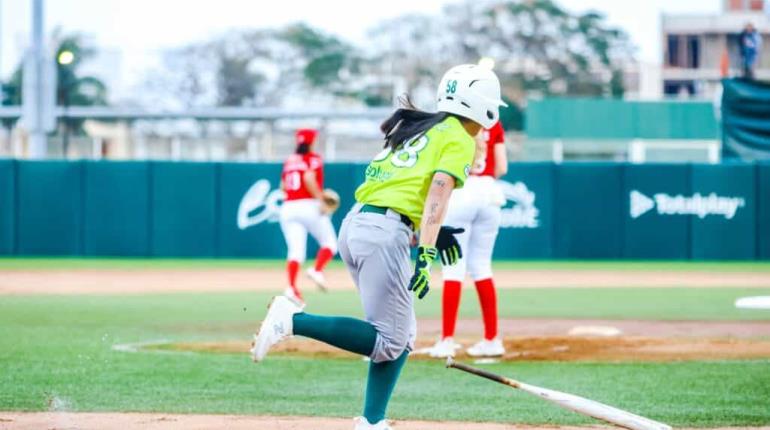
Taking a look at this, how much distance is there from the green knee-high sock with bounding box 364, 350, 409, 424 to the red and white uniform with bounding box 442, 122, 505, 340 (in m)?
3.83

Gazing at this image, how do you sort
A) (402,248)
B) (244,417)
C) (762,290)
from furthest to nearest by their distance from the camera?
(762,290), (244,417), (402,248)

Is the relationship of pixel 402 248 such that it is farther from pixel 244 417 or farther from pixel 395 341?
pixel 244 417

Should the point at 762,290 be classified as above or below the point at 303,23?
below

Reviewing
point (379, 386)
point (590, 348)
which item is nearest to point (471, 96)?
point (379, 386)

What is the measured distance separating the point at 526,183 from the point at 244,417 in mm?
19053

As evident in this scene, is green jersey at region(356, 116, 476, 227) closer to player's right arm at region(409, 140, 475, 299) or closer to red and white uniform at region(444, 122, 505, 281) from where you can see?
player's right arm at region(409, 140, 475, 299)

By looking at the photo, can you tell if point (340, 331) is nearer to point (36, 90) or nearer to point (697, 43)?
point (36, 90)

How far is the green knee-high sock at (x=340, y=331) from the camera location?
683 centimetres

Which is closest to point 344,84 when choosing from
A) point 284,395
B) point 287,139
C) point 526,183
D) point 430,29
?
point 430,29

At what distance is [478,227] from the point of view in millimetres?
11008

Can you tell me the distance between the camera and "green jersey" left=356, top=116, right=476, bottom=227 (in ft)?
22.1

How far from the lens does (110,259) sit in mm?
26438

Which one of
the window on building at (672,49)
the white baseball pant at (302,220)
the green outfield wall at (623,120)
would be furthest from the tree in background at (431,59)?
the white baseball pant at (302,220)

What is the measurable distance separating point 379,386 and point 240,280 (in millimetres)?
13965
